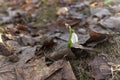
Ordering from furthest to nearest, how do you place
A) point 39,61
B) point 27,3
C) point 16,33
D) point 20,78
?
point 27,3 < point 16,33 < point 39,61 < point 20,78

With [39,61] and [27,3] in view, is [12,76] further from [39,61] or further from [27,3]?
[27,3]

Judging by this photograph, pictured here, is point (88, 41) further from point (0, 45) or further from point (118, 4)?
point (118, 4)

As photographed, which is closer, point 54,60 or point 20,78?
point 20,78

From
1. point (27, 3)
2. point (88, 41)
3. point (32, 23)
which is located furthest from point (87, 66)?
point (27, 3)

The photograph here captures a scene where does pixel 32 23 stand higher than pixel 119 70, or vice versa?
pixel 119 70

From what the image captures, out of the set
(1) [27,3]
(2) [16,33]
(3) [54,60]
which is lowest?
(1) [27,3]

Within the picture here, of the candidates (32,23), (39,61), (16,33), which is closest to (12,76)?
(39,61)

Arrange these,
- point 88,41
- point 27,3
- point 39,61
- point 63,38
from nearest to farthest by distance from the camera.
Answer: point 39,61 → point 88,41 → point 63,38 → point 27,3

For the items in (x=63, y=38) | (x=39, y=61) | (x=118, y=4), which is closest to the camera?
(x=39, y=61)

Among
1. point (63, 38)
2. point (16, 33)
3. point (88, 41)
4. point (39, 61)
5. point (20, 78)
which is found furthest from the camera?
point (16, 33)
